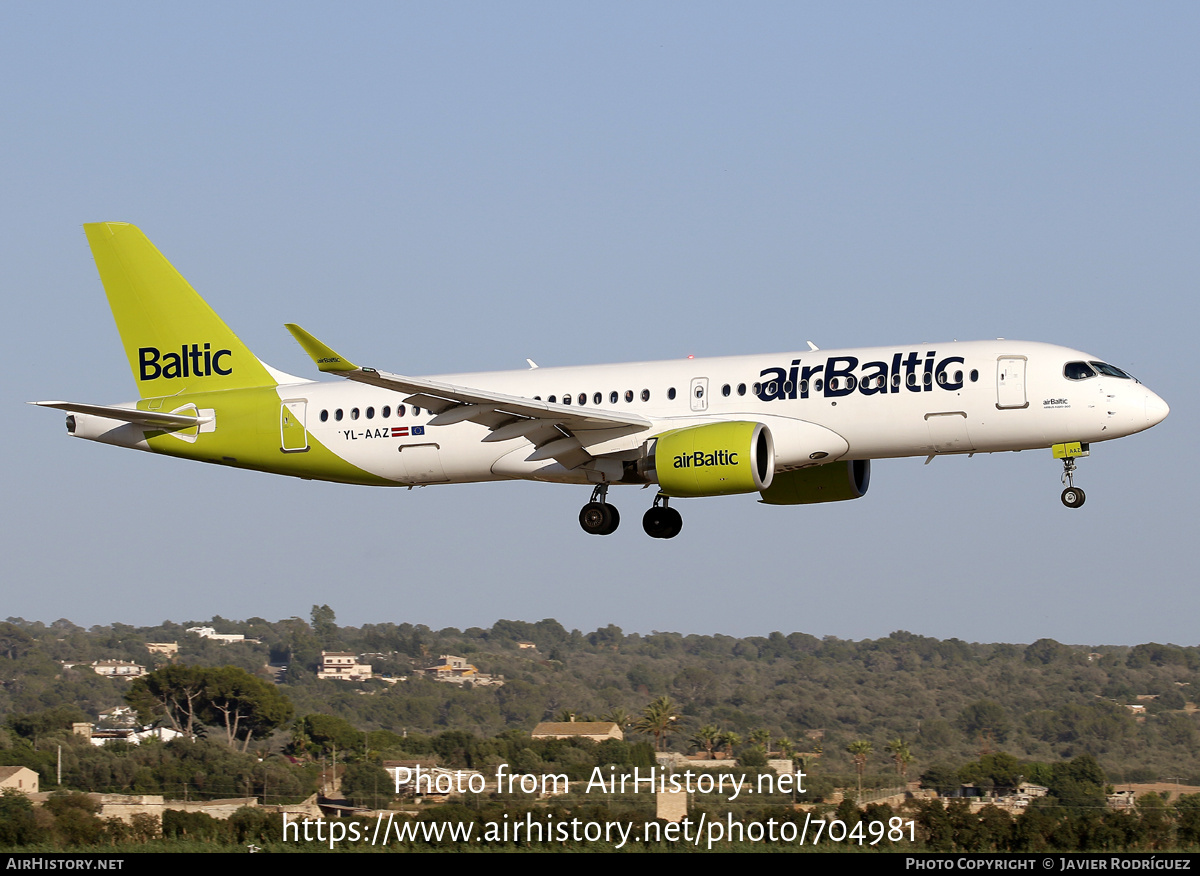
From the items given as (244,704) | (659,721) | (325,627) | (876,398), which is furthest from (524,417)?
(325,627)

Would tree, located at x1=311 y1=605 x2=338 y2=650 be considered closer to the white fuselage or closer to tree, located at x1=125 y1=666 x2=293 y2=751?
tree, located at x1=125 y1=666 x2=293 y2=751

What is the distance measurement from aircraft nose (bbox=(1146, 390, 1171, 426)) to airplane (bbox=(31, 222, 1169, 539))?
0.05m

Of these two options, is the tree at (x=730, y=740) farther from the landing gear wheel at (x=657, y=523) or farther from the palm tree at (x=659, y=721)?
the landing gear wheel at (x=657, y=523)

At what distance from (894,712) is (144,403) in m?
70.8

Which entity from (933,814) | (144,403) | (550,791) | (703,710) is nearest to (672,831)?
Result: (933,814)

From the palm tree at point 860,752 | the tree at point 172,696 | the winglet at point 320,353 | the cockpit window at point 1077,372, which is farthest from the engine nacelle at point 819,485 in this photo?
the tree at point 172,696

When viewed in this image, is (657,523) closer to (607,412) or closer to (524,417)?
(607,412)

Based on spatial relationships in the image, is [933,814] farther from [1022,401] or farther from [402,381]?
[402,381]

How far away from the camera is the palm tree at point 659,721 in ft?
291

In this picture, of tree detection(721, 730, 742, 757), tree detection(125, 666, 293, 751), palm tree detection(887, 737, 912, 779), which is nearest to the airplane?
palm tree detection(887, 737, 912, 779)

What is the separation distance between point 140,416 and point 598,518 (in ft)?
42.1

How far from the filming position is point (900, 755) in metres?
69.7
